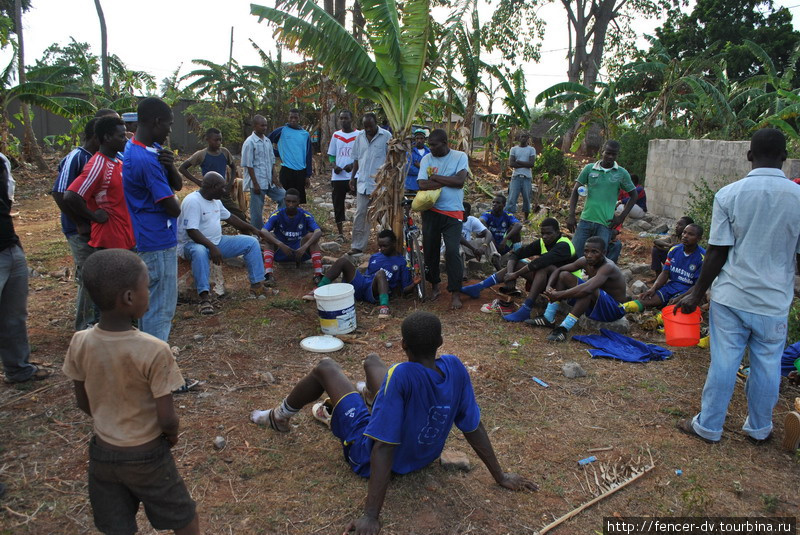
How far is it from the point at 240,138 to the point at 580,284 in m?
15.3

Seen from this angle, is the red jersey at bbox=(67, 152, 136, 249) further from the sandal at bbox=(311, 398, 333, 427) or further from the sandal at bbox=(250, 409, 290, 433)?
the sandal at bbox=(311, 398, 333, 427)

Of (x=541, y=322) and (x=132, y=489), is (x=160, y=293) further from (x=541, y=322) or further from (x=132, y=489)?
(x=541, y=322)

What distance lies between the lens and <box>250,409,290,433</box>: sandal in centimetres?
349

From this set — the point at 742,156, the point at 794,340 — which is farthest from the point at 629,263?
the point at 794,340

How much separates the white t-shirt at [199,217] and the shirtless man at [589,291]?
3618 mm

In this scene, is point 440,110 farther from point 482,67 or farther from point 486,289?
point 486,289

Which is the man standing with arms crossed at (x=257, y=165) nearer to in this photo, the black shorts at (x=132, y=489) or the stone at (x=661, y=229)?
the black shorts at (x=132, y=489)

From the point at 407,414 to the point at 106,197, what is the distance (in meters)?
2.98

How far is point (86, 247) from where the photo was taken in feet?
14.9

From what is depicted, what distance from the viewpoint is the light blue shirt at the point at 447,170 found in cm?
587

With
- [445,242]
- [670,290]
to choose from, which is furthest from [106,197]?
[670,290]

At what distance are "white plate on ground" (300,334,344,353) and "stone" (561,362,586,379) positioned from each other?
2.01 meters

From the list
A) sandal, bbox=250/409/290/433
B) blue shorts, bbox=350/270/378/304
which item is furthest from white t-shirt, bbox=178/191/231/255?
sandal, bbox=250/409/290/433

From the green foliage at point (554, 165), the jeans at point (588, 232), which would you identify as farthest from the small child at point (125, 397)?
the green foliage at point (554, 165)
